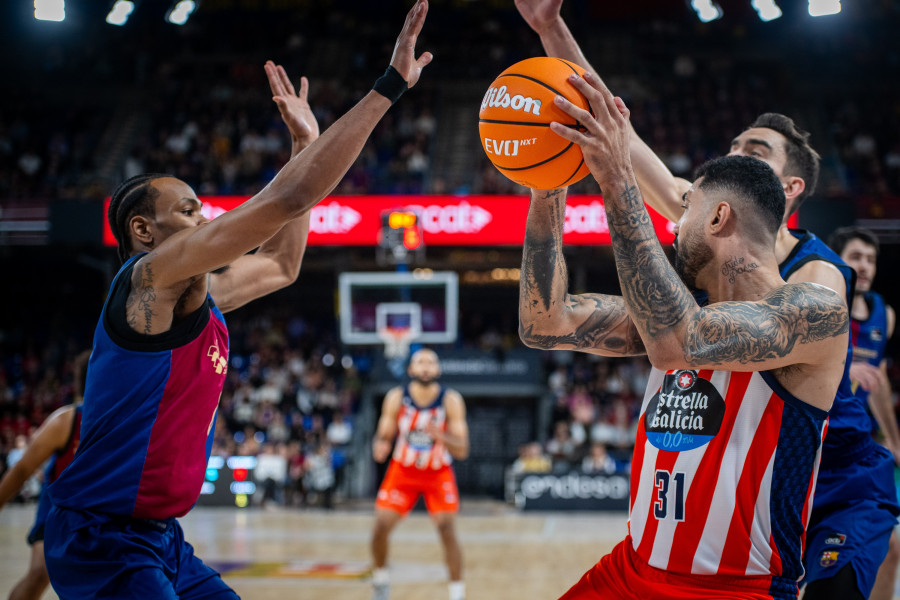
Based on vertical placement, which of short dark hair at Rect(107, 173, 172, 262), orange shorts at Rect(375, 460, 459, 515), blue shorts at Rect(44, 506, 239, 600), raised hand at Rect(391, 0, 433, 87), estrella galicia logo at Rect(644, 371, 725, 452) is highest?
raised hand at Rect(391, 0, 433, 87)

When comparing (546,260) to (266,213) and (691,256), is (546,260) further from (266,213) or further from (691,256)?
(266,213)

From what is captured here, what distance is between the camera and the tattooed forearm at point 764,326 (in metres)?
2.15

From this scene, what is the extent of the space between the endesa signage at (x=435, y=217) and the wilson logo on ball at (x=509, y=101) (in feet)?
45.4

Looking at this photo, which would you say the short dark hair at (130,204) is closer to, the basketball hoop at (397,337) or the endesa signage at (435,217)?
the basketball hoop at (397,337)

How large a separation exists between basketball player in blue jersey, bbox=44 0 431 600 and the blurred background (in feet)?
38.5

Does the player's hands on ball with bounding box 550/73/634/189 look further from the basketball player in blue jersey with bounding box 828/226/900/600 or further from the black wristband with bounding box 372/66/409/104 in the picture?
the basketball player in blue jersey with bounding box 828/226/900/600

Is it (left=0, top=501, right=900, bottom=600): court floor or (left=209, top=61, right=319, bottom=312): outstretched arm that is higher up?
(left=209, top=61, right=319, bottom=312): outstretched arm

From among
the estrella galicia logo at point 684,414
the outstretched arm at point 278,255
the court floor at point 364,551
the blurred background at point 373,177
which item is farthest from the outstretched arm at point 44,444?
the blurred background at point 373,177

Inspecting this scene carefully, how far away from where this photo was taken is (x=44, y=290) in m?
23.0

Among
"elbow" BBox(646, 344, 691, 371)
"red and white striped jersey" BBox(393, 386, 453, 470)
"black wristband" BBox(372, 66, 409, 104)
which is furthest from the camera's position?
"red and white striped jersey" BBox(393, 386, 453, 470)

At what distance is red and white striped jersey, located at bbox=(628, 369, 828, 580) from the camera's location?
229 cm

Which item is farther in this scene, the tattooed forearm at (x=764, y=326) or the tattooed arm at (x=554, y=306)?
the tattooed arm at (x=554, y=306)

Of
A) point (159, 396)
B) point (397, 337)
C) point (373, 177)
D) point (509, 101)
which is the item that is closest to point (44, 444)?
point (159, 396)

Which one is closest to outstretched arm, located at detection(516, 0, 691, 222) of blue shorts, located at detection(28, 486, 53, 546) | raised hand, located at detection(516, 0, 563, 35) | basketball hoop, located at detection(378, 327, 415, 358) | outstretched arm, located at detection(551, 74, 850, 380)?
raised hand, located at detection(516, 0, 563, 35)
